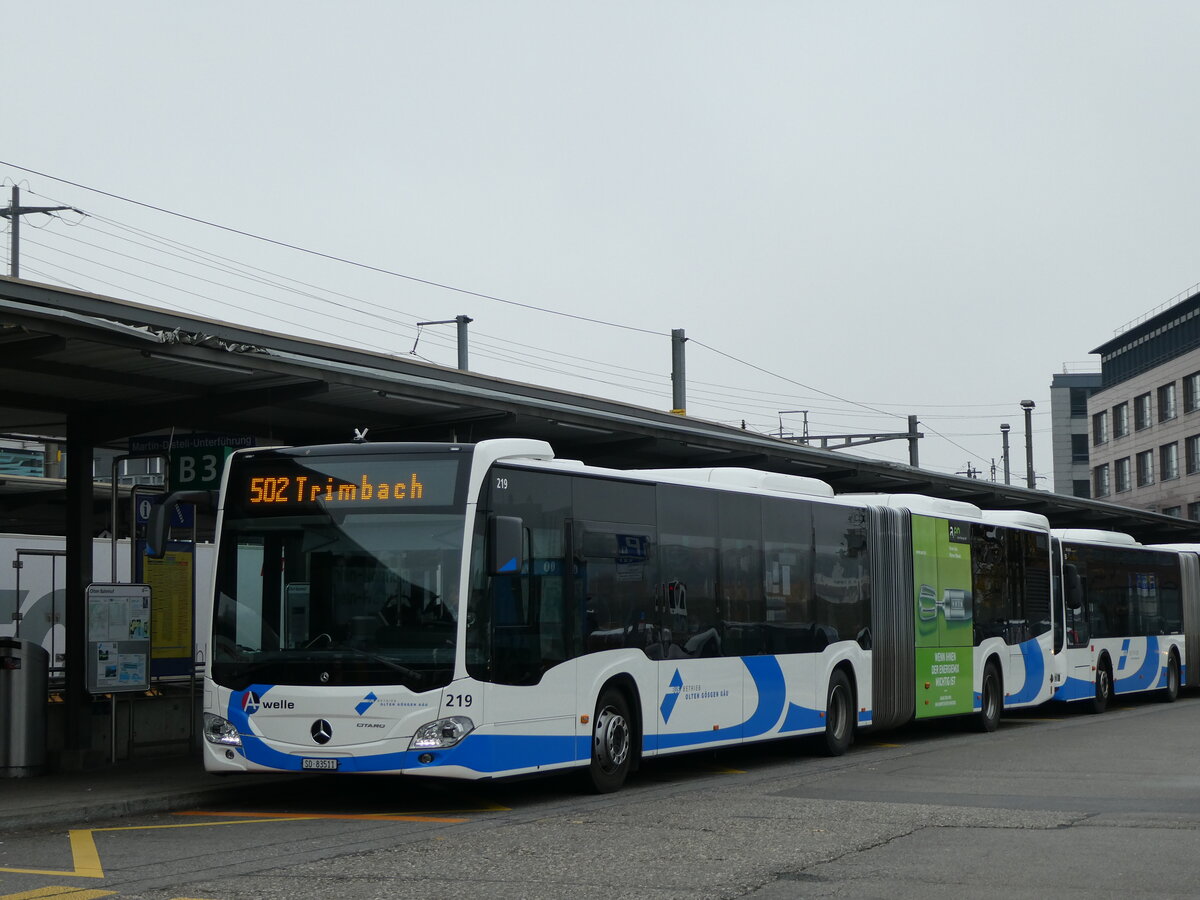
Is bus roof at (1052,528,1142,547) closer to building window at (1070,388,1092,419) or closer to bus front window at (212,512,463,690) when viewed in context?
bus front window at (212,512,463,690)

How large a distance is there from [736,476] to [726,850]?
6.92 metres

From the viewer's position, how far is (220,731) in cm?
1262

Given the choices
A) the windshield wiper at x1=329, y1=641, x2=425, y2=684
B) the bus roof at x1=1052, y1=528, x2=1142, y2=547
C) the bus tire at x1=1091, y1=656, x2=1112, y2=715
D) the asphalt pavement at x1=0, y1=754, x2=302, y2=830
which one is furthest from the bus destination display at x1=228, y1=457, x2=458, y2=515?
the bus tire at x1=1091, y1=656, x2=1112, y2=715

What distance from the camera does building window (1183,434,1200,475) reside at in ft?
260

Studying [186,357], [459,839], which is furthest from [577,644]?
[186,357]

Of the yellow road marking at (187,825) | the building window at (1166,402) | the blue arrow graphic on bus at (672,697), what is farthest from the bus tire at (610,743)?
the building window at (1166,402)

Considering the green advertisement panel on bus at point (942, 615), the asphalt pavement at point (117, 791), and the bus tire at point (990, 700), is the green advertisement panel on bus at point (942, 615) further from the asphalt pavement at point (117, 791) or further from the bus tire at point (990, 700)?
the asphalt pavement at point (117, 791)

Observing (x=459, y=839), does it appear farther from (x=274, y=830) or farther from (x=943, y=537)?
(x=943, y=537)

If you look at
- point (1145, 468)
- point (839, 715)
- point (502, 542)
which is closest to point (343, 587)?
point (502, 542)

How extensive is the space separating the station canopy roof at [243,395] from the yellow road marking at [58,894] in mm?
4619

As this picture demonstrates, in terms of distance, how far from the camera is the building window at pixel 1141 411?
86.8m

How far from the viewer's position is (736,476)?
16344 millimetres

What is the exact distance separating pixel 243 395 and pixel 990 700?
1180cm

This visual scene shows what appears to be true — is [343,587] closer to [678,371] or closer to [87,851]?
[87,851]
